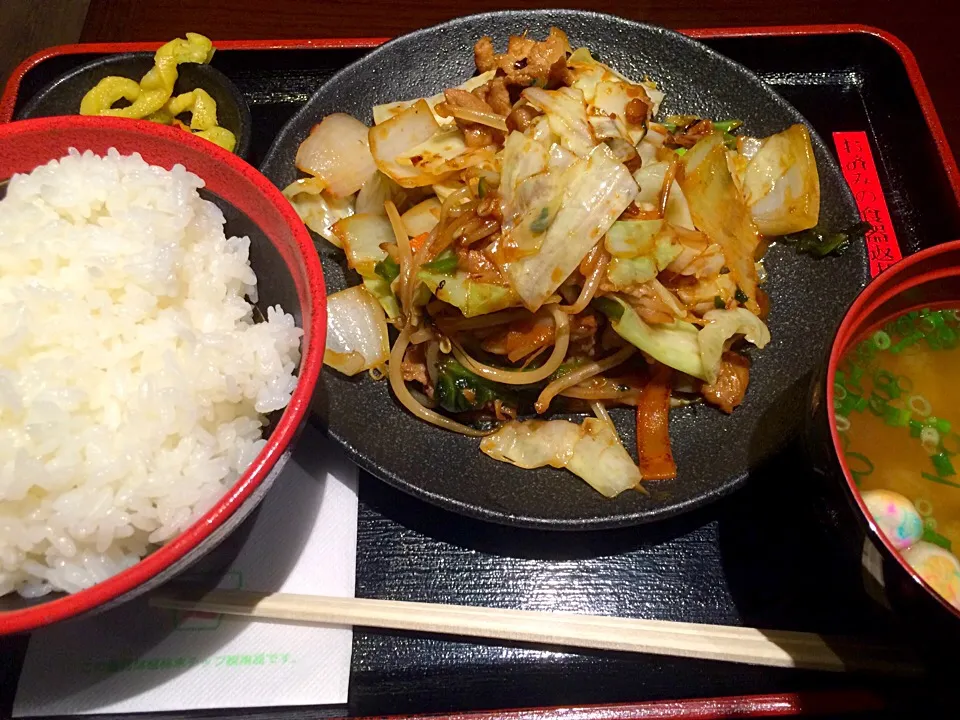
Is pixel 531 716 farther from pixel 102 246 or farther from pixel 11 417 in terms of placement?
pixel 102 246

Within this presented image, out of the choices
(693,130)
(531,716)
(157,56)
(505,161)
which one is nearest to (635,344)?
(505,161)

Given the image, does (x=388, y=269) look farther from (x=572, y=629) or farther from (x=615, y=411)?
(x=572, y=629)

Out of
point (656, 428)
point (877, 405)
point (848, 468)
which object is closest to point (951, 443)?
point (877, 405)

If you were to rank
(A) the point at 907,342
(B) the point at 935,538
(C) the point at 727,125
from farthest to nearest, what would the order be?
(C) the point at 727,125 → (A) the point at 907,342 → (B) the point at 935,538

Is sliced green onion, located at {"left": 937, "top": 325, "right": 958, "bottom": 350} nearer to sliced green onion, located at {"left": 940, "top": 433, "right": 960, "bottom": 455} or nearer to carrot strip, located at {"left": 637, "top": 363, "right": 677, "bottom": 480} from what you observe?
sliced green onion, located at {"left": 940, "top": 433, "right": 960, "bottom": 455}

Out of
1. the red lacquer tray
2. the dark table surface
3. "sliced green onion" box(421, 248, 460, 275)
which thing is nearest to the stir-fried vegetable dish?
"sliced green onion" box(421, 248, 460, 275)

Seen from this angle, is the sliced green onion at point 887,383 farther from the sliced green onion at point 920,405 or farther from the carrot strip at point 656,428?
the carrot strip at point 656,428
